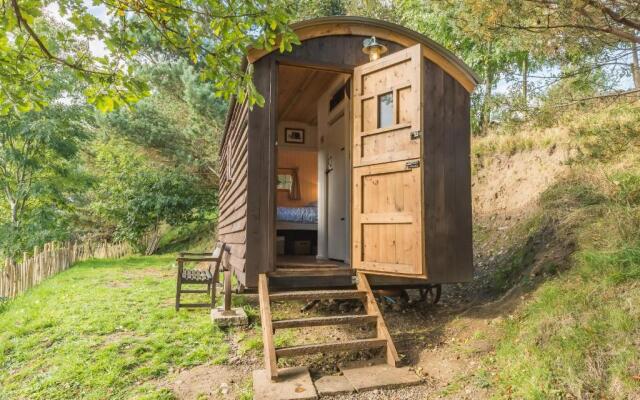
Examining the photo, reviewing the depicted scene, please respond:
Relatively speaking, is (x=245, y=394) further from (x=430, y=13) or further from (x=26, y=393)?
(x=430, y=13)

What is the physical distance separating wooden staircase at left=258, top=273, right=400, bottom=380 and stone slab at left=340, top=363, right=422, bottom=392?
12cm

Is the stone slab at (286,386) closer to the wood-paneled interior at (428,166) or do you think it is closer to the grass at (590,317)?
the wood-paneled interior at (428,166)

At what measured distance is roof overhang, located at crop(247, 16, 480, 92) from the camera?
4.15 metres

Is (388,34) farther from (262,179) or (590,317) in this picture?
(590,317)

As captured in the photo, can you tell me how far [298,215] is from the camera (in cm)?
716

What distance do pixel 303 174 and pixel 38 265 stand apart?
6.64 meters

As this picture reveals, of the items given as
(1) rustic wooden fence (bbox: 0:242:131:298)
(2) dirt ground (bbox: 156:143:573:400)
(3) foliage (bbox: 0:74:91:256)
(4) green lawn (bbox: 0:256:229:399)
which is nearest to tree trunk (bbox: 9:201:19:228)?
(3) foliage (bbox: 0:74:91:256)

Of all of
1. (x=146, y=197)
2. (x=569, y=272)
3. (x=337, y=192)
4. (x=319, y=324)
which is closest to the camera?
(x=319, y=324)

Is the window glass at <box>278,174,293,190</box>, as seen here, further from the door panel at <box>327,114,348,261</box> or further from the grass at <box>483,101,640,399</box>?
the grass at <box>483,101,640,399</box>

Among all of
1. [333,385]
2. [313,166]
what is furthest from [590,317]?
[313,166]

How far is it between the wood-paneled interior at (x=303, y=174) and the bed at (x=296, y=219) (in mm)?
1417

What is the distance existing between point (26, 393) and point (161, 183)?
39.5 ft

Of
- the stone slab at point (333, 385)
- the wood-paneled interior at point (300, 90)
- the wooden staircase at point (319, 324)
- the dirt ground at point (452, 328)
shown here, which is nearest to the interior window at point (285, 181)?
the wood-paneled interior at point (300, 90)

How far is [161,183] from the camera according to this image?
1434cm
